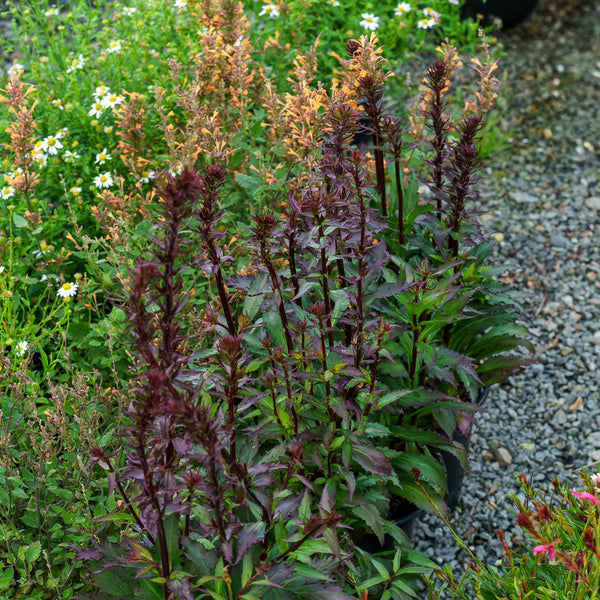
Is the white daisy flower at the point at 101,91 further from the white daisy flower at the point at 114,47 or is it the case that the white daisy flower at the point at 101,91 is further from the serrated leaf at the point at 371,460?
the serrated leaf at the point at 371,460

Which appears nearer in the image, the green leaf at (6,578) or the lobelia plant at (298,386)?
the lobelia plant at (298,386)

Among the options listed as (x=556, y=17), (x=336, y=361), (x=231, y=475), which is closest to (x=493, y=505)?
(x=336, y=361)

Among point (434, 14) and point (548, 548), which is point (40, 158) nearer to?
point (434, 14)

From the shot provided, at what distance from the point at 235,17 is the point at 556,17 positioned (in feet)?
14.4

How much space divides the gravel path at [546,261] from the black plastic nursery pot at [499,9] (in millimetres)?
128

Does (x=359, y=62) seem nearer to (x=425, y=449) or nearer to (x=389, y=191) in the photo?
(x=389, y=191)

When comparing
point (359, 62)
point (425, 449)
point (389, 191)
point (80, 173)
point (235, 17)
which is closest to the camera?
point (359, 62)

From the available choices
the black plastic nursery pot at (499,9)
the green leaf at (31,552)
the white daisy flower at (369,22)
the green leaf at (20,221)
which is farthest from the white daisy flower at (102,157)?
the black plastic nursery pot at (499,9)

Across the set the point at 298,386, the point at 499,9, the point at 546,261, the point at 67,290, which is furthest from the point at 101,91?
the point at 499,9

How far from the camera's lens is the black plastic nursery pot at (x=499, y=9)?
6.19m

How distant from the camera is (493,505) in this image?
322 cm

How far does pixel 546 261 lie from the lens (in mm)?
4363

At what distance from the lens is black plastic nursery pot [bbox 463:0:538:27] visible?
6.19 metres

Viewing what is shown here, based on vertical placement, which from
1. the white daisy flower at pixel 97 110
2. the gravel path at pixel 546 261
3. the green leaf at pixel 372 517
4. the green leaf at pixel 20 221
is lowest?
the gravel path at pixel 546 261
